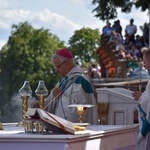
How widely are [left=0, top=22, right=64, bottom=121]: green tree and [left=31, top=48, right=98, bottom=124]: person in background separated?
1846 inches

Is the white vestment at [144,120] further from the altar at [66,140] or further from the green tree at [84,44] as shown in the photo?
the green tree at [84,44]

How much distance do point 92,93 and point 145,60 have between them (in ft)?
4.87

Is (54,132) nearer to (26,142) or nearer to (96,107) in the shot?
(26,142)

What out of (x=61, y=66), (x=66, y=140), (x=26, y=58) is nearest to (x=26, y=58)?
(x=26, y=58)

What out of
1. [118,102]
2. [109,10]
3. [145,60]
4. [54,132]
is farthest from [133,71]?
[54,132]

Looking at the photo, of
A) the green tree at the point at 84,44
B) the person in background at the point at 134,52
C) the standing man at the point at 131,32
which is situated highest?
the green tree at the point at 84,44

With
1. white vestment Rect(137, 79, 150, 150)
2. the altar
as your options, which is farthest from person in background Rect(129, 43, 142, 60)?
the altar

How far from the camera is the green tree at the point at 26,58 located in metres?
59.8

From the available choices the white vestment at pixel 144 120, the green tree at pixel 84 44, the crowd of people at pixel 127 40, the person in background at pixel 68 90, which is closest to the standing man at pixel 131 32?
the crowd of people at pixel 127 40

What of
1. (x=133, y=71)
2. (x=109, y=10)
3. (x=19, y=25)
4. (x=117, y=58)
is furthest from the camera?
(x=19, y=25)

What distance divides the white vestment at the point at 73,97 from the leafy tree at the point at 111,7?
17.7m

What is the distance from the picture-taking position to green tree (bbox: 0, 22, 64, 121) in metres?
59.8

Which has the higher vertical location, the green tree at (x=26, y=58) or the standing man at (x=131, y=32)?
the green tree at (x=26, y=58)

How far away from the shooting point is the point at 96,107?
9.76 meters
